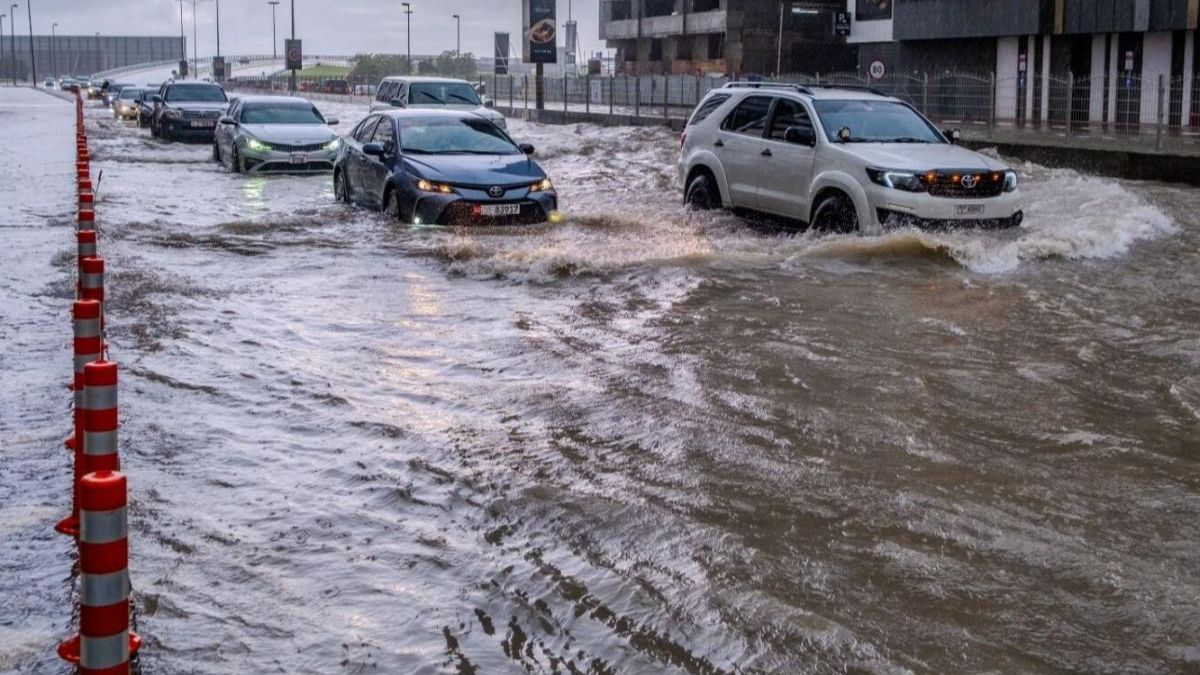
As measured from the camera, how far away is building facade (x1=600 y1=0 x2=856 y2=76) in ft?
211

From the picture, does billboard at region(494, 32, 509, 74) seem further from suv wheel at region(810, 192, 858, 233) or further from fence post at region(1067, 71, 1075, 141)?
suv wheel at region(810, 192, 858, 233)

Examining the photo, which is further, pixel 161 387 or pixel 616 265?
pixel 616 265

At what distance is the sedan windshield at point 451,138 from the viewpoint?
53.0ft

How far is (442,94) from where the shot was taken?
91.9 ft

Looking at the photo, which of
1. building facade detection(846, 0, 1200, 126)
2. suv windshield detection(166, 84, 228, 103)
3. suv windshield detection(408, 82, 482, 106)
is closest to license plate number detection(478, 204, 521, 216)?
suv windshield detection(408, 82, 482, 106)

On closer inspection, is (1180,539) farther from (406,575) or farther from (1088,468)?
(406,575)

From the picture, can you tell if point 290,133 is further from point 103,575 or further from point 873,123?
point 103,575

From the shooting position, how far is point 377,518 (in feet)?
19.9

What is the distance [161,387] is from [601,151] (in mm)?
25649

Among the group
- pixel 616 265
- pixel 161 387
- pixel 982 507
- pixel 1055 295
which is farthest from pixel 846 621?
pixel 616 265

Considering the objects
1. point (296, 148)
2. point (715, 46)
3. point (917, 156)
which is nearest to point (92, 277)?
point (917, 156)

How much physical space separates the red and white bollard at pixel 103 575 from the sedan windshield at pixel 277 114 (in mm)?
22299

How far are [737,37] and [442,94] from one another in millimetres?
40832

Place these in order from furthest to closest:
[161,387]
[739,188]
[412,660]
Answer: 1. [739,188]
2. [161,387]
3. [412,660]
